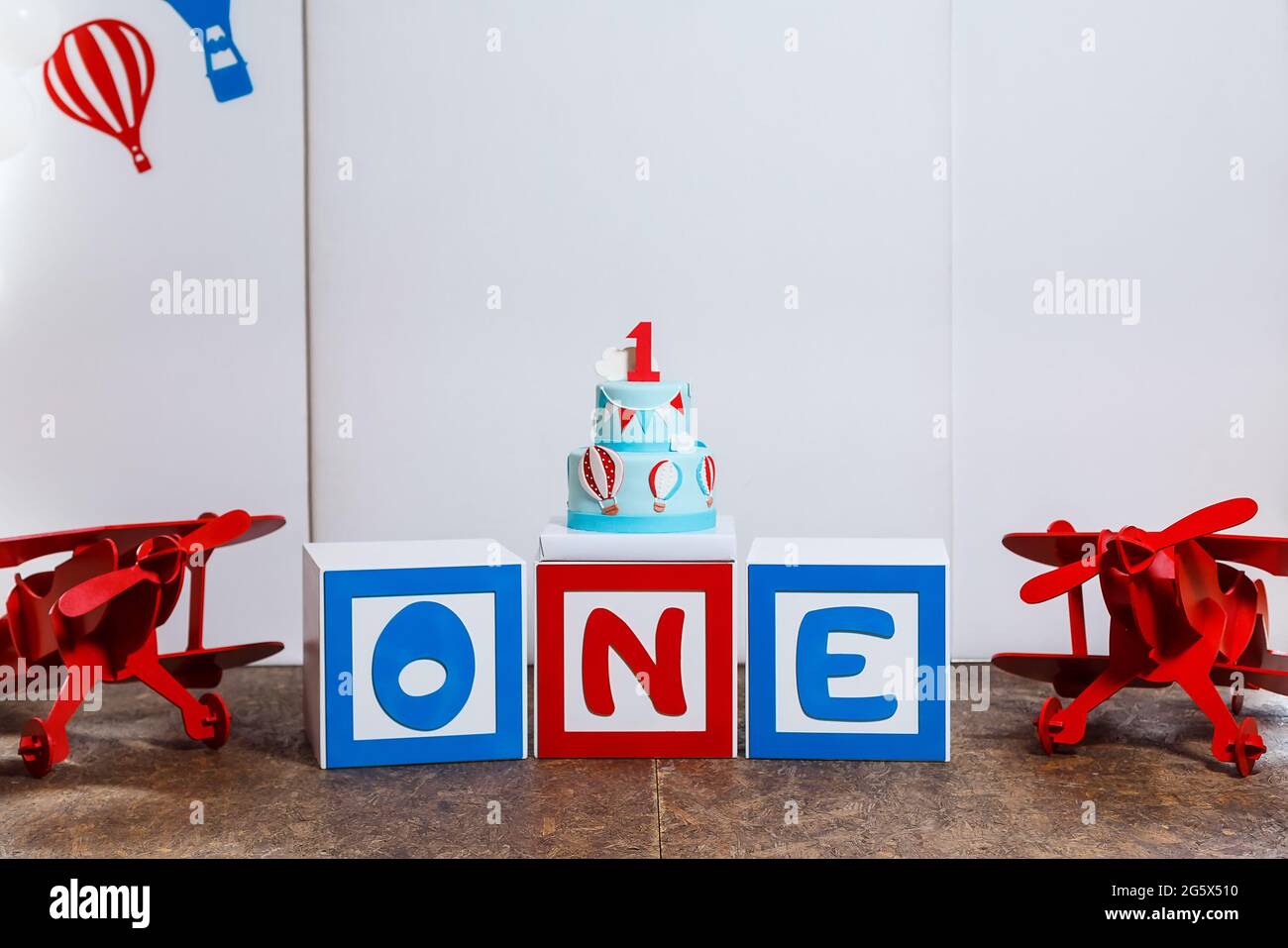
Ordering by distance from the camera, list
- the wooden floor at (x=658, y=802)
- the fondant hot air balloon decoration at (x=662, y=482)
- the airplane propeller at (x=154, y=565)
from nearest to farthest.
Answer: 1. the wooden floor at (x=658, y=802)
2. the airplane propeller at (x=154, y=565)
3. the fondant hot air balloon decoration at (x=662, y=482)

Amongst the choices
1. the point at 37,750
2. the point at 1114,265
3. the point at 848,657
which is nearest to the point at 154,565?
the point at 37,750

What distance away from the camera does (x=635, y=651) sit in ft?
6.95

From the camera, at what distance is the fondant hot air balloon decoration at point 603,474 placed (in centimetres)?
217

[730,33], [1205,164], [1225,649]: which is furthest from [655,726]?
[1205,164]

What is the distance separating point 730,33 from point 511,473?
1.24 metres

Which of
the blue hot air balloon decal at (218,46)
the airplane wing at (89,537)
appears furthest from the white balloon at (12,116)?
the airplane wing at (89,537)

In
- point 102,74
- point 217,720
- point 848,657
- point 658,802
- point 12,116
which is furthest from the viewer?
point 102,74

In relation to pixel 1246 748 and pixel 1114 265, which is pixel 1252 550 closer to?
pixel 1246 748

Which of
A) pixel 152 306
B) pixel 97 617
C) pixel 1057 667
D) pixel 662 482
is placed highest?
pixel 152 306

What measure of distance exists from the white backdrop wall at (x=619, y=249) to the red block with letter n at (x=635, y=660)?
2.78 feet

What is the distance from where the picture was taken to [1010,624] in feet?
9.72

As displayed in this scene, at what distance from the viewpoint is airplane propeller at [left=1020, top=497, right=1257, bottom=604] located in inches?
77.2

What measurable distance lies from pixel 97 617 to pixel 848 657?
4.47ft

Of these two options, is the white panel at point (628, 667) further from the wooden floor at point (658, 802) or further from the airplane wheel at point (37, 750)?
the airplane wheel at point (37, 750)
